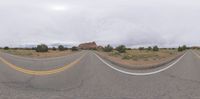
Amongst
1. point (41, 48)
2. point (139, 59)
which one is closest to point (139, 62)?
point (139, 59)

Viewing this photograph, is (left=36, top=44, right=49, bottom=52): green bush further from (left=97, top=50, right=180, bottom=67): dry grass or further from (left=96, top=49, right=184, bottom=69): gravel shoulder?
(left=96, top=49, right=184, bottom=69): gravel shoulder

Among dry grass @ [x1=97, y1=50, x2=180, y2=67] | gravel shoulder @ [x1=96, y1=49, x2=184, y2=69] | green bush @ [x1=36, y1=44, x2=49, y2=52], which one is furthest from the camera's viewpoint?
green bush @ [x1=36, y1=44, x2=49, y2=52]

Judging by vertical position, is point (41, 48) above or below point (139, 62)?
above

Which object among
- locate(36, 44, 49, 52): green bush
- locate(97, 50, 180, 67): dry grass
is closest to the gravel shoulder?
locate(97, 50, 180, 67): dry grass

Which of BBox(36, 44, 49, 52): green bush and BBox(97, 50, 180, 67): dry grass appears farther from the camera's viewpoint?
BBox(36, 44, 49, 52): green bush

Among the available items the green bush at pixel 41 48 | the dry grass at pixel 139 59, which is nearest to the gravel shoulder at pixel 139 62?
the dry grass at pixel 139 59

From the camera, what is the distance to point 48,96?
745 centimetres

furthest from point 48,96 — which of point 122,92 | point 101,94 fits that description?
point 122,92

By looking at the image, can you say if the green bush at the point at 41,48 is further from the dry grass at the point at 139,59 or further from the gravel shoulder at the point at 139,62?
the gravel shoulder at the point at 139,62

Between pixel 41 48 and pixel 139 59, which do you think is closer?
pixel 139 59

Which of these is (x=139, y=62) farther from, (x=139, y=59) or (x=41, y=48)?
(x=41, y=48)

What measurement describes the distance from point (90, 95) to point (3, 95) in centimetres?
207

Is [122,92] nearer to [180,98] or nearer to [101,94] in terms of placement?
[101,94]

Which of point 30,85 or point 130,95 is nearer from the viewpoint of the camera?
point 130,95
